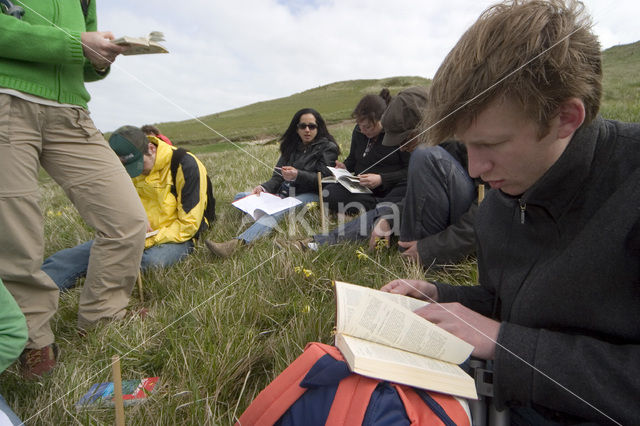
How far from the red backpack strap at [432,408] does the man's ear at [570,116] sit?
2.52 feet

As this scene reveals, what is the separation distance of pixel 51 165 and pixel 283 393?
1.80 m

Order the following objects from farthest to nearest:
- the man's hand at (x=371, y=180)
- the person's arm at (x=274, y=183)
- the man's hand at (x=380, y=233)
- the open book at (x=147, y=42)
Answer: the person's arm at (x=274, y=183)
the man's hand at (x=371, y=180)
the man's hand at (x=380, y=233)
the open book at (x=147, y=42)

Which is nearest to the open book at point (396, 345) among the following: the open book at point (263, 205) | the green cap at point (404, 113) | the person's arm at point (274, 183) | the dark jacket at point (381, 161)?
the green cap at point (404, 113)

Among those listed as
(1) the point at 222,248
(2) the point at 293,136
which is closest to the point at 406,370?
(1) the point at 222,248

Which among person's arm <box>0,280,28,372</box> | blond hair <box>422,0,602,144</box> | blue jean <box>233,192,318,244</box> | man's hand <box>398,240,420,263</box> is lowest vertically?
blue jean <box>233,192,318,244</box>

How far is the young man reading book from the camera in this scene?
37.6 inches

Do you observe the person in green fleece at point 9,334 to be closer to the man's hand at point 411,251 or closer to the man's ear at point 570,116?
the man's ear at point 570,116

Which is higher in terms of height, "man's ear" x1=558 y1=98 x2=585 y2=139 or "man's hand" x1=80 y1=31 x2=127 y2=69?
"man's hand" x1=80 y1=31 x2=127 y2=69

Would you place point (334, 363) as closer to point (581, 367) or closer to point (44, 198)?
point (581, 367)

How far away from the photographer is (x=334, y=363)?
3.47 feet

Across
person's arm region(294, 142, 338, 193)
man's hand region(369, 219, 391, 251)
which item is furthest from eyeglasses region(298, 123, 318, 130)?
man's hand region(369, 219, 391, 251)

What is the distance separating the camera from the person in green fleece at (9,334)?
132 centimetres

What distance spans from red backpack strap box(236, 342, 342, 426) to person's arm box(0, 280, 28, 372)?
34.1 inches

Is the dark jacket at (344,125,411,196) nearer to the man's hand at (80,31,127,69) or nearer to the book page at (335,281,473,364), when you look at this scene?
the man's hand at (80,31,127,69)
